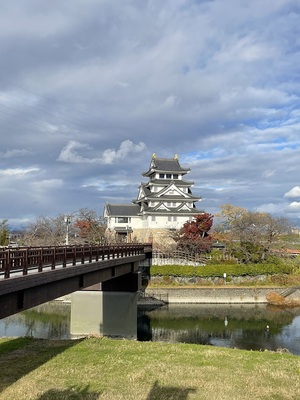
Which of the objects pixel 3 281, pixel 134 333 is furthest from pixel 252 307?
pixel 3 281

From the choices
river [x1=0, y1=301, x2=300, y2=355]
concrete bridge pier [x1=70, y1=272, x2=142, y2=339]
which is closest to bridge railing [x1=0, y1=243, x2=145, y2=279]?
concrete bridge pier [x1=70, y1=272, x2=142, y2=339]

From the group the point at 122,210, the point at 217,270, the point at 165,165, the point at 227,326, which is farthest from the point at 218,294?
the point at 165,165

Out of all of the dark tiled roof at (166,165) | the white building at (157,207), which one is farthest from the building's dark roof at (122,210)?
the dark tiled roof at (166,165)

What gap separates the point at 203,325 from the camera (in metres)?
31.4

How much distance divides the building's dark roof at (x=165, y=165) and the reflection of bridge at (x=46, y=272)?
38658 millimetres

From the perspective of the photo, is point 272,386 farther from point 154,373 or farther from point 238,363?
point 154,373

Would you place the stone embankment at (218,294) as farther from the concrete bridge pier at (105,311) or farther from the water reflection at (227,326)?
the concrete bridge pier at (105,311)

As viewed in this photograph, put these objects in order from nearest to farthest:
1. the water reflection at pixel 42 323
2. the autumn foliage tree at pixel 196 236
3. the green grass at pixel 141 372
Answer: the green grass at pixel 141 372, the water reflection at pixel 42 323, the autumn foliage tree at pixel 196 236

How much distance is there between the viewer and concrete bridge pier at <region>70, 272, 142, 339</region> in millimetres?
25688

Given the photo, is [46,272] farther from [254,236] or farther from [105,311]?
[254,236]

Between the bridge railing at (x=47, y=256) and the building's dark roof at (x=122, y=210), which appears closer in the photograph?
the bridge railing at (x=47, y=256)

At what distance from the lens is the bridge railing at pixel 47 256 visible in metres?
11.2

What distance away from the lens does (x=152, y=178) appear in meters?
65.5

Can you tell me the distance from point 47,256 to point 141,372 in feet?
19.1
